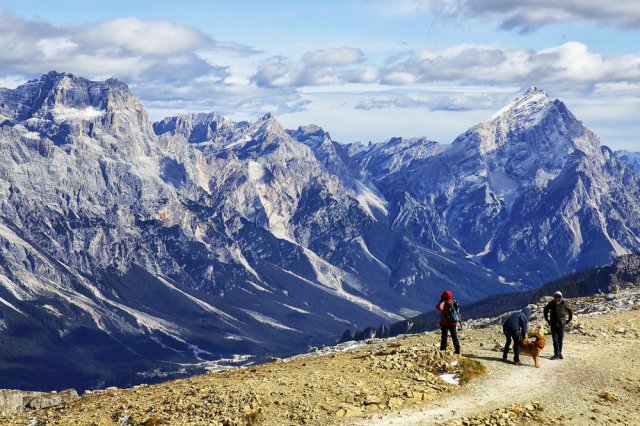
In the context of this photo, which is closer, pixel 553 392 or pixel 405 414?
pixel 405 414

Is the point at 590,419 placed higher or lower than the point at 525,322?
lower

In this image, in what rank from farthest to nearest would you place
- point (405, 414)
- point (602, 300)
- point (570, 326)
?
point (602, 300) < point (570, 326) < point (405, 414)

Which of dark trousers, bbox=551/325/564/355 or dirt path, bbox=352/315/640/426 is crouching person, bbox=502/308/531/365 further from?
dark trousers, bbox=551/325/564/355

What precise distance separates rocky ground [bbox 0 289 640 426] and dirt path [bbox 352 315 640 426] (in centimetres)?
8

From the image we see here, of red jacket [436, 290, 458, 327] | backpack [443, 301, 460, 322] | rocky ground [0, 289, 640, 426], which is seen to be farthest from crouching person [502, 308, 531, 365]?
red jacket [436, 290, 458, 327]

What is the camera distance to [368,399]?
55.6 m

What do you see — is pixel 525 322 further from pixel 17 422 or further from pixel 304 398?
pixel 17 422

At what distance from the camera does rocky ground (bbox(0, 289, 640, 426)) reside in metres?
54.2

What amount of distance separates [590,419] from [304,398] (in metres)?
19.3

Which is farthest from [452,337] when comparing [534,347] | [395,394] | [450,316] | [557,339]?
[395,394]

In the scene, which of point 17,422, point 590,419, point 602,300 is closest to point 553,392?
point 590,419

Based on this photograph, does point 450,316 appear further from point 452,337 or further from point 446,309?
point 452,337

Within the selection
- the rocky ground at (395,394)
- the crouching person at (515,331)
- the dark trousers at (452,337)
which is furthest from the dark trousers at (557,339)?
the dark trousers at (452,337)

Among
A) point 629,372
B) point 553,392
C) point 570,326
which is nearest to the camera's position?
point 553,392
